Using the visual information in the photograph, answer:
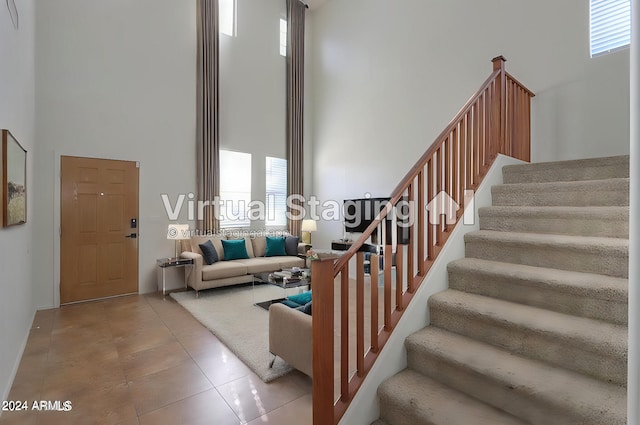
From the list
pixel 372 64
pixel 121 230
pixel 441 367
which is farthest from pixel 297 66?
pixel 441 367

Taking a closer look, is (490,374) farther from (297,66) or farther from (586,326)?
(297,66)

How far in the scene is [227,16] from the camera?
6.19 m

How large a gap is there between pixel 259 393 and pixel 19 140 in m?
3.37

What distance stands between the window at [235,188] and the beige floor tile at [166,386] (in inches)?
144

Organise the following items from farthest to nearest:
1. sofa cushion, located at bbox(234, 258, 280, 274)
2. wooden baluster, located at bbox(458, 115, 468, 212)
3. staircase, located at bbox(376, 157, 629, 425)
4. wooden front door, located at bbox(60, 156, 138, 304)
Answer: sofa cushion, located at bbox(234, 258, 280, 274), wooden front door, located at bbox(60, 156, 138, 304), wooden baluster, located at bbox(458, 115, 468, 212), staircase, located at bbox(376, 157, 629, 425)

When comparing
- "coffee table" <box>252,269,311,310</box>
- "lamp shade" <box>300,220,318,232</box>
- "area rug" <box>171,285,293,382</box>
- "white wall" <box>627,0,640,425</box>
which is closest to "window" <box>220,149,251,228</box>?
"lamp shade" <box>300,220,318,232</box>

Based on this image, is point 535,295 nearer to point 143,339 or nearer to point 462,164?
point 462,164

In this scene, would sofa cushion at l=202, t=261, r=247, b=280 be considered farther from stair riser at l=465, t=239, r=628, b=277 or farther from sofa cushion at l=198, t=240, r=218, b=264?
stair riser at l=465, t=239, r=628, b=277

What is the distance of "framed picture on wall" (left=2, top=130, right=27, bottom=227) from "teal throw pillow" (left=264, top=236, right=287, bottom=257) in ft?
11.8

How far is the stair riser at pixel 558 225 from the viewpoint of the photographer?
2197 millimetres

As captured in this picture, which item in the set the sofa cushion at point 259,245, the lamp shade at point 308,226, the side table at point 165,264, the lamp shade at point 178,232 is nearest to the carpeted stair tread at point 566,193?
the lamp shade at point 308,226

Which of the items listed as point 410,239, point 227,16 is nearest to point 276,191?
point 227,16

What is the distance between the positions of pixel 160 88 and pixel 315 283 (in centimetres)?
507

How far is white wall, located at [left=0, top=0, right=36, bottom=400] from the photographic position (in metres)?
2.45
